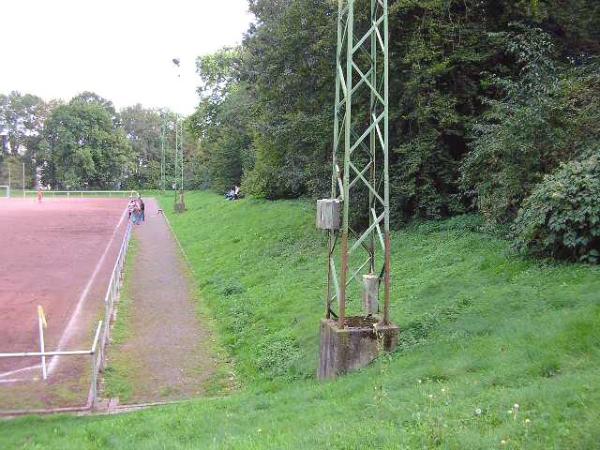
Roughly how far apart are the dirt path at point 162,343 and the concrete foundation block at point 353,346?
264cm

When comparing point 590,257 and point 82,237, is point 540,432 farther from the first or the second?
point 82,237

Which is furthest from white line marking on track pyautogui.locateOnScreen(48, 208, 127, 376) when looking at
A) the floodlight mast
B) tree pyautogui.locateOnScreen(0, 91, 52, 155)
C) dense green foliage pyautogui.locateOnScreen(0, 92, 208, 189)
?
tree pyautogui.locateOnScreen(0, 91, 52, 155)

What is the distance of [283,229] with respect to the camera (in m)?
23.8

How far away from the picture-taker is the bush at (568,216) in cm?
930

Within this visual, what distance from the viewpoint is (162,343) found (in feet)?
41.4

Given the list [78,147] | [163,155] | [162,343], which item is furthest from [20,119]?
[162,343]

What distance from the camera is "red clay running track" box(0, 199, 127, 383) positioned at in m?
12.7

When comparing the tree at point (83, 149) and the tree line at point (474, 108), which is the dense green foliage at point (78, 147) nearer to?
the tree at point (83, 149)

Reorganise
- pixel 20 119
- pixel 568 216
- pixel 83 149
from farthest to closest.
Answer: pixel 20 119 < pixel 83 149 < pixel 568 216

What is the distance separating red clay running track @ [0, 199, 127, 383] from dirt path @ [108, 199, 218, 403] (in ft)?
3.04

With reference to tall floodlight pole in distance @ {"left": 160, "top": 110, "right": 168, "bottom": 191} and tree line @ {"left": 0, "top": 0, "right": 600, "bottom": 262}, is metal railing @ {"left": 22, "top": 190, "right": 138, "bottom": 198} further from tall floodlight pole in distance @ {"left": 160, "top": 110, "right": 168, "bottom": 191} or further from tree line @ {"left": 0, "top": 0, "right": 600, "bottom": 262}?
tree line @ {"left": 0, "top": 0, "right": 600, "bottom": 262}

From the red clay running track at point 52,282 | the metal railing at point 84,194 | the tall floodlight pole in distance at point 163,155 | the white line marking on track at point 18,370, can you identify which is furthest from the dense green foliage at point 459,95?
the metal railing at point 84,194

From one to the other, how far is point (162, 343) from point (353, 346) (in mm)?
5528

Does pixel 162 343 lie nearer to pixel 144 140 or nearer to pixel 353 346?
pixel 353 346
